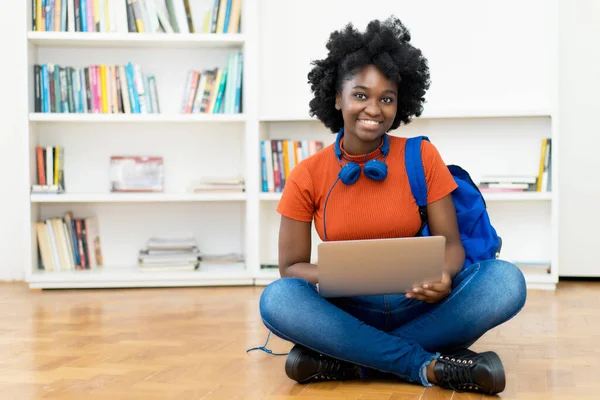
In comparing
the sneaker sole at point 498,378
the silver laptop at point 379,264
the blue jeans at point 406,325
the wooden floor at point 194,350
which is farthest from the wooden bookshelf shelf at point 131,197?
the sneaker sole at point 498,378

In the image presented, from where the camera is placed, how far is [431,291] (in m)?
2.13

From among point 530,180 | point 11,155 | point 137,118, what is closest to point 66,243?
point 11,155

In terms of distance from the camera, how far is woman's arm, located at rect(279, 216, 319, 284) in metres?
2.35

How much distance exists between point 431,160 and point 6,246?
120 inches

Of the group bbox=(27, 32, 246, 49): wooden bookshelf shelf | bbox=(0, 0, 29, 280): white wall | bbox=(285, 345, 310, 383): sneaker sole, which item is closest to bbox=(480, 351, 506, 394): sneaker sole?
bbox=(285, 345, 310, 383): sneaker sole

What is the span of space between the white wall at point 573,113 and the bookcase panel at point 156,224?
0.41 m

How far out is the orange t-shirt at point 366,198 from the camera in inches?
90.4

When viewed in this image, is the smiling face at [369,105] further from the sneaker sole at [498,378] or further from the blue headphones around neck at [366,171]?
the sneaker sole at [498,378]

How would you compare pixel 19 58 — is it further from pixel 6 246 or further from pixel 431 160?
pixel 431 160

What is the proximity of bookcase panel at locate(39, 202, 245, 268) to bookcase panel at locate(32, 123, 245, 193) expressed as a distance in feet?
0.40

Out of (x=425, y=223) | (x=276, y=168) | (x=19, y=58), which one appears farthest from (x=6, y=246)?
(x=425, y=223)

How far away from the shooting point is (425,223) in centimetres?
232

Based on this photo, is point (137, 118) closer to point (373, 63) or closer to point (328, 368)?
point (373, 63)

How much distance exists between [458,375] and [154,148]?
9.34 ft
